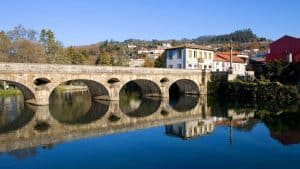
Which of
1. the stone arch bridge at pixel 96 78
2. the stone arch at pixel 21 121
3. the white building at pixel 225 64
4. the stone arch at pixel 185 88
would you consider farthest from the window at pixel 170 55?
the stone arch at pixel 21 121

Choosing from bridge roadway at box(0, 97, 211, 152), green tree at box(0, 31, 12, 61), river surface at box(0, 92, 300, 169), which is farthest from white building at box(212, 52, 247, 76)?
green tree at box(0, 31, 12, 61)

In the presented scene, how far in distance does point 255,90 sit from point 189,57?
14.0m

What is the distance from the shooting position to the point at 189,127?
25.7 m

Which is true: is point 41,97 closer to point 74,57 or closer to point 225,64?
point 225,64

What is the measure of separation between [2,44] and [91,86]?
21353 millimetres

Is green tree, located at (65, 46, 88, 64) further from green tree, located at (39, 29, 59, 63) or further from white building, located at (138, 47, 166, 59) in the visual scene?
white building, located at (138, 47, 166, 59)

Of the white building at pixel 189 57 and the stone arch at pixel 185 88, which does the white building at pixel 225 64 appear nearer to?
the white building at pixel 189 57

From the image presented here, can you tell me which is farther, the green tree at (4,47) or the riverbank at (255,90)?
the green tree at (4,47)

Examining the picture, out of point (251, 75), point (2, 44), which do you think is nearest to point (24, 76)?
point (2, 44)

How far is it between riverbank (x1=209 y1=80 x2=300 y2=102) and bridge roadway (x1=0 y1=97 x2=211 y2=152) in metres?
10.8

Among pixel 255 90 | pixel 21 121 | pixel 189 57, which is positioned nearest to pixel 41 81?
Result: pixel 21 121

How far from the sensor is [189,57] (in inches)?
2154

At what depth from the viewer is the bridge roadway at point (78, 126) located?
20786mm

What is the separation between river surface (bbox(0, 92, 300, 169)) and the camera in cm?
1644
